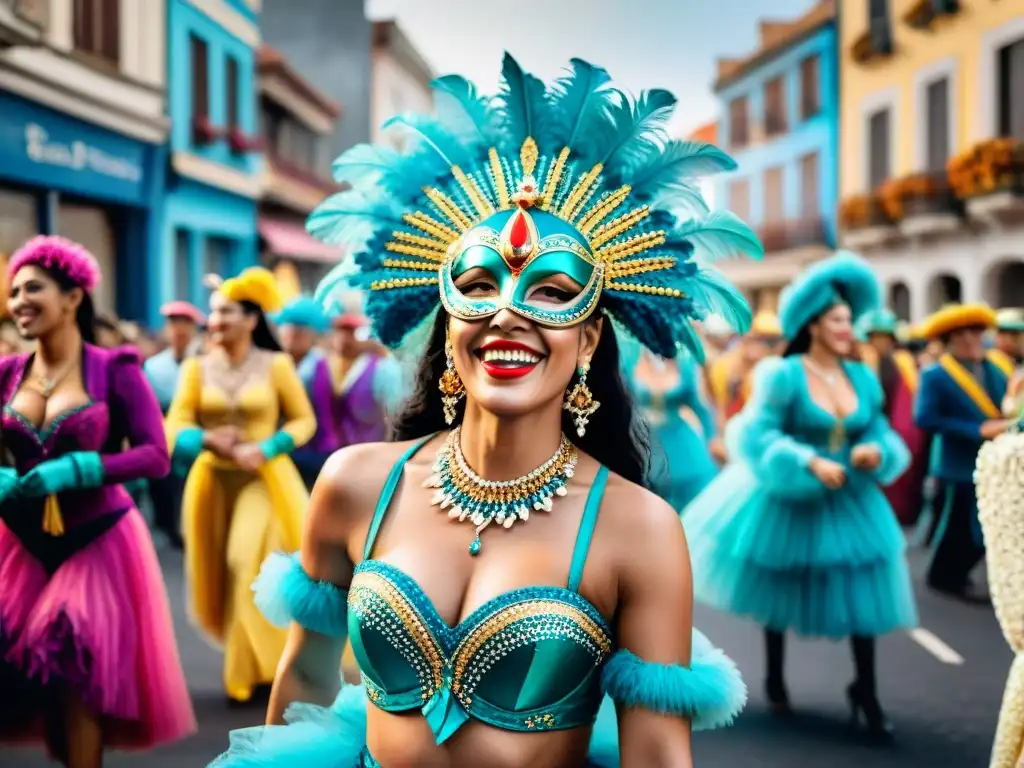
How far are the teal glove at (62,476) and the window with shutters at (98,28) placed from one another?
11251mm

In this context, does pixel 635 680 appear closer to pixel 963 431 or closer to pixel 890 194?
pixel 963 431

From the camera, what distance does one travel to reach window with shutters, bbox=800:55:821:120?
29.6 m

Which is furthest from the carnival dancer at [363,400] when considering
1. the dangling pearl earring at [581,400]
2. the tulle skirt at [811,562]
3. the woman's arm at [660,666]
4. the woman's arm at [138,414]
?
the woman's arm at [660,666]

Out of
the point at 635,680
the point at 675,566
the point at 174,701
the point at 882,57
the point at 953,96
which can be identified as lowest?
the point at 174,701

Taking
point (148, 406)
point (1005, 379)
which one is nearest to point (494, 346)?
point (148, 406)

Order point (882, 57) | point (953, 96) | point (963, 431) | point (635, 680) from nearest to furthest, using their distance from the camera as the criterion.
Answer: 1. point (635, 680)
2. point (963, 431)
3. point (953, 96)
4. point (882, 57)

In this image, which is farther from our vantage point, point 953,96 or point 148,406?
point 953,96

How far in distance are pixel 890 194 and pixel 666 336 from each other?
22794mm

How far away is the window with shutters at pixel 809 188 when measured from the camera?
1193 inches

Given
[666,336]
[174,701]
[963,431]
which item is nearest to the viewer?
[666,336]

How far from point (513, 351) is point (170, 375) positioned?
25.8ft

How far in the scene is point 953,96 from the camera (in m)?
21.6

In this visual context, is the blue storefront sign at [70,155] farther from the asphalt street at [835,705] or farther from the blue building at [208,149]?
the asphalt street at [835,705]

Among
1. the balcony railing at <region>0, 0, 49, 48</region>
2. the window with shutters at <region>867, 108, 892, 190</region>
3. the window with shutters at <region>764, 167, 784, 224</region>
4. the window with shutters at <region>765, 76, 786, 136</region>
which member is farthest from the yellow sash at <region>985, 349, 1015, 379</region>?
the window with shutters at <region>765, 76, 786, 136</region>
